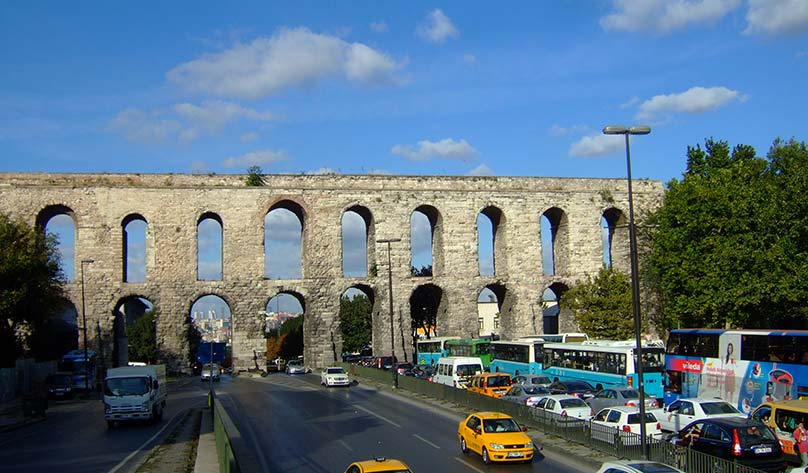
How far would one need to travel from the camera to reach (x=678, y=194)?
48.2m

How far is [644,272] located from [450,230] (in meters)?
14.9

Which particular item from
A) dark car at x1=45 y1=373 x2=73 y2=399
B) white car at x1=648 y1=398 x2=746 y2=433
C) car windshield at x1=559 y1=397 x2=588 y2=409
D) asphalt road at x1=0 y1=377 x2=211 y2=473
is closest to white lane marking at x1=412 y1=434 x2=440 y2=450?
car windshield at x1=559 y1=397 x2=588 y2=409

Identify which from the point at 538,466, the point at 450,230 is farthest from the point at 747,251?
the point at 538,466

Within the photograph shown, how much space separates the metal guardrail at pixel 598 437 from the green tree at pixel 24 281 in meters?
23.7

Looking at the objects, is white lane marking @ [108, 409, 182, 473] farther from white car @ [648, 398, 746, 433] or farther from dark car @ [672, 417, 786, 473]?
white car @ [648, 398, 746, 433]

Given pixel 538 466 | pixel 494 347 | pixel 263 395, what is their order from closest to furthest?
pixel 538 466 → pixel 263 395 → pixel 494 347

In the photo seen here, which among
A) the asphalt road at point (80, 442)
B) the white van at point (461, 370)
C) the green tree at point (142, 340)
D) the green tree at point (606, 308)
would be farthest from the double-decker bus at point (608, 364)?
the green tree at point (142, 340)

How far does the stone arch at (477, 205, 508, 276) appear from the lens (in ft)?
205

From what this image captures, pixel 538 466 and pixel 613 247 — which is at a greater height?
pixel 613 247

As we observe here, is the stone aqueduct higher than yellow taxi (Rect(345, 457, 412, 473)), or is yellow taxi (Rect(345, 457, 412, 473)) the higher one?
the stone aqueduct

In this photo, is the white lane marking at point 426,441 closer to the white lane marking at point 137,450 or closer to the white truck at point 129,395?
the white lane marking at point 137,450

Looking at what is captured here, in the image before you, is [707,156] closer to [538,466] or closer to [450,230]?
[450,230]

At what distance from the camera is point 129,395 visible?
97.6 feet

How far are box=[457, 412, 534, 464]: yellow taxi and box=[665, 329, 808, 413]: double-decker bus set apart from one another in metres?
9.58
